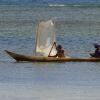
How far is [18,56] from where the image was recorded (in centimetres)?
3272

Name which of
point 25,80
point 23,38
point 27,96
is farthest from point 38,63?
point 23,38

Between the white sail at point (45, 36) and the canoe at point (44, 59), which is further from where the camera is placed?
the white sail at point (45, 36)

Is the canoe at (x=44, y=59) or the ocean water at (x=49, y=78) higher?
the ocean water at (x=49, y=78)

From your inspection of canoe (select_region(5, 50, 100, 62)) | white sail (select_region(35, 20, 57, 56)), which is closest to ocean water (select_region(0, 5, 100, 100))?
canoe (select_region(5, 50, 100, 62))

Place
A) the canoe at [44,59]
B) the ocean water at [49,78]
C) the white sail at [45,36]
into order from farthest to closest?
1. the white sail at [45,36]
2. the canoe at [44,59]
3. the ocean water at [49,78]

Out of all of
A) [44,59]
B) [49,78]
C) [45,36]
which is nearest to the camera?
[49,78]

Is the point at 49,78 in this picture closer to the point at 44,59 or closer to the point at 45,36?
the point at 44,59

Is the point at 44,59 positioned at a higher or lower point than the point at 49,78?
lower

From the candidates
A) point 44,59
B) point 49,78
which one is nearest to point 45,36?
point 44,59

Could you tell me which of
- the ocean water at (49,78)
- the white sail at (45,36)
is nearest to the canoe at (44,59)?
the ocean water at (49,78)

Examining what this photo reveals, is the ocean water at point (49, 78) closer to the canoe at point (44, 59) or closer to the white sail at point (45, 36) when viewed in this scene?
the canoe at point (44, 59)

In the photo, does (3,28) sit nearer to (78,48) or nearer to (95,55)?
(78,48)

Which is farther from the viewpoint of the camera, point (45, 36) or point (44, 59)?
point (45, 36)

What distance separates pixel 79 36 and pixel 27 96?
88.8 ft
